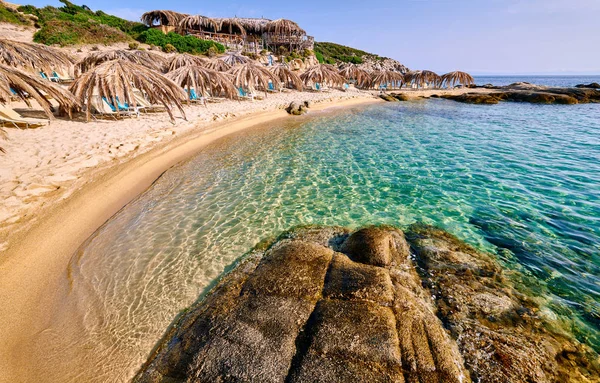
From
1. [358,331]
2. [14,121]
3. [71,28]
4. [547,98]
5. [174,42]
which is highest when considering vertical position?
[71,28]

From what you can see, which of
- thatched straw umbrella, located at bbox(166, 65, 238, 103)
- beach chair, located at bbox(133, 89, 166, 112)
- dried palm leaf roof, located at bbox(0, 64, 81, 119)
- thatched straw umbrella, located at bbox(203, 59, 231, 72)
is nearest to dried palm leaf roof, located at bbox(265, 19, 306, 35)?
thatched straw umbrella, located at bbox(203, 59, 231, 72)

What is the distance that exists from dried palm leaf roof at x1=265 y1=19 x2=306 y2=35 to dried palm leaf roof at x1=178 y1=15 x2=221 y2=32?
25.3ft

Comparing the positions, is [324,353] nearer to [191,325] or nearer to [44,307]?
[191,325]

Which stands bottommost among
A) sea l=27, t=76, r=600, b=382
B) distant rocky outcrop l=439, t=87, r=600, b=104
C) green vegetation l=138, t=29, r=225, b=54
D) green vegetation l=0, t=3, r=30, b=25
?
sea l=27, t=76, r=600, b=382

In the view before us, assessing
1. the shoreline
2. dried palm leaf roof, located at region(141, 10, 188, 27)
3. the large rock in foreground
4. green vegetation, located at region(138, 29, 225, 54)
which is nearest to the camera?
the large rock in foreground

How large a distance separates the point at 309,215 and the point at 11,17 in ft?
139

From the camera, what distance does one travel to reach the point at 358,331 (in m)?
2.87

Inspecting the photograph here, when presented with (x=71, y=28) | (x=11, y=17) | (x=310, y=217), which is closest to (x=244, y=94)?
(x=310, y=217)

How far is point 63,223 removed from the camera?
610 centimetres

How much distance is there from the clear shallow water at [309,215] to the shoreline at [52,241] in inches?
12.6

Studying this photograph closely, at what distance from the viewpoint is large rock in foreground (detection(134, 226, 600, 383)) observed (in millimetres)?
2656

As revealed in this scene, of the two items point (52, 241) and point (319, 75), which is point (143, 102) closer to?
point (52, 241)

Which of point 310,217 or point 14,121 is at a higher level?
point 14,121

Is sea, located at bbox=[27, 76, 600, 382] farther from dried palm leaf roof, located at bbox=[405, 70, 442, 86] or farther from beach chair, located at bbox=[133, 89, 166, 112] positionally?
dried palm leaf roof, located at bbox=[405, 70, 442, 86]
